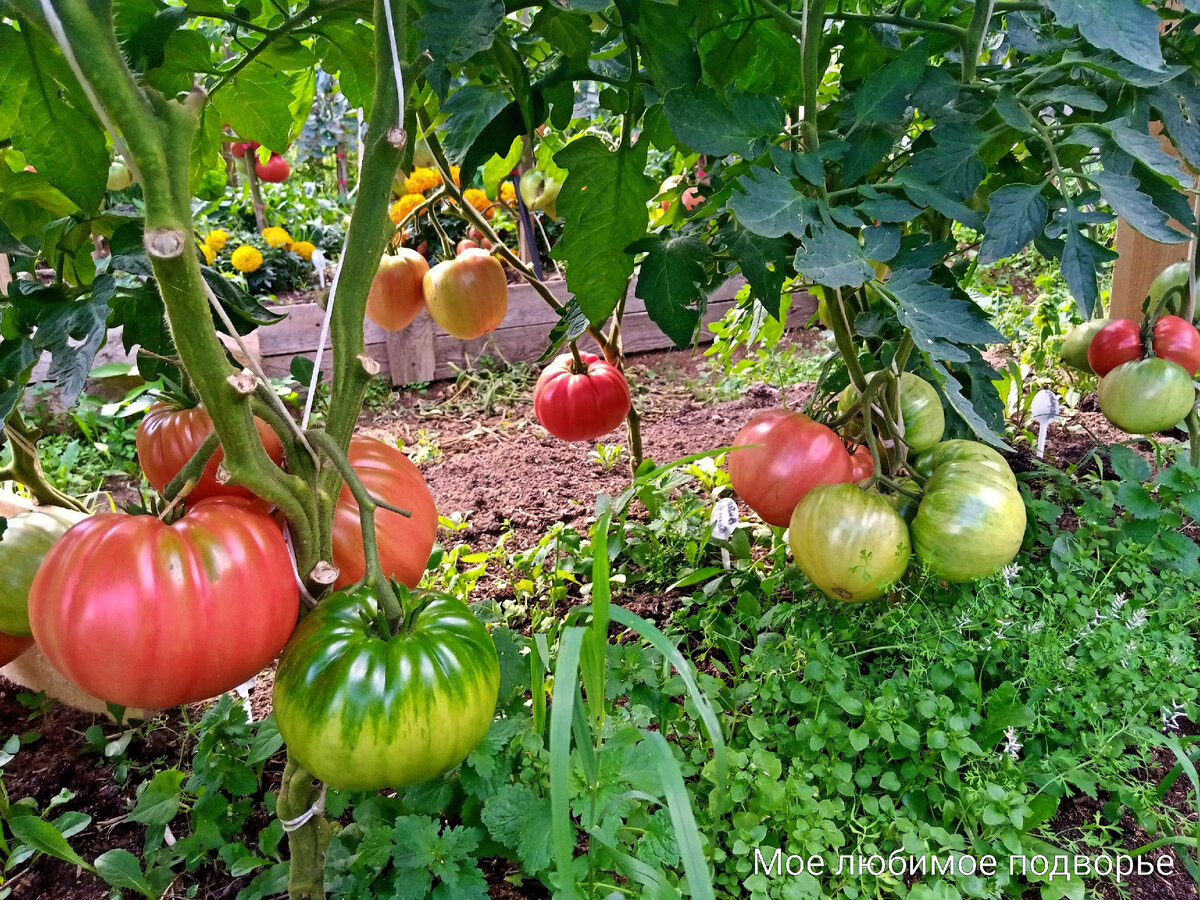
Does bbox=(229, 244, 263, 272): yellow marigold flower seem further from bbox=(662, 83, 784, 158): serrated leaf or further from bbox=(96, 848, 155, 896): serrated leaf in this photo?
bbox=(662, 83, 784, 158): serrated leaf

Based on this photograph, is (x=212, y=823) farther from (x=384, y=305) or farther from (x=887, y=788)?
(x=384, y=305)

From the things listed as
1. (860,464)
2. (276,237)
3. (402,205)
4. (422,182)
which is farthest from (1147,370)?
(276,237)

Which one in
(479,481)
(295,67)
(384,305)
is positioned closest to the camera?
(295,67)

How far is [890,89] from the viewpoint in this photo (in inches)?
32.7

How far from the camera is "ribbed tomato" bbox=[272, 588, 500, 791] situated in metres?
0.60

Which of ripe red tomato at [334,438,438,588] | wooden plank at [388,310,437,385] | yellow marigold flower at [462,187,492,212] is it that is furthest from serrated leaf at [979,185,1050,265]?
wooden plank at [388,310,437,385]

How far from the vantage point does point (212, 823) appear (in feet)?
3.33

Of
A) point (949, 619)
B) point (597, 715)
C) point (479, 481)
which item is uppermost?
point (597, 715)

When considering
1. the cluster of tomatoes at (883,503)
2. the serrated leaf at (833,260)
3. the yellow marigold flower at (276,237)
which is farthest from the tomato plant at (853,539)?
the yellow marigold flower at (276,237)

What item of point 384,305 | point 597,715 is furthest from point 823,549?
point 384,305

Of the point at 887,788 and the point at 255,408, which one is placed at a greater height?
the point at 255,408

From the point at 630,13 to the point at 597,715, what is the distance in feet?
2.16

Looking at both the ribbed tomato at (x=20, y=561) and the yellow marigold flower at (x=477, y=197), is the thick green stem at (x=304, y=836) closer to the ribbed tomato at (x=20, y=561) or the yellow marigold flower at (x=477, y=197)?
the ribbed tomato at (x=20, y=561)

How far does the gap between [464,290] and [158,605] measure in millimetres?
1183
